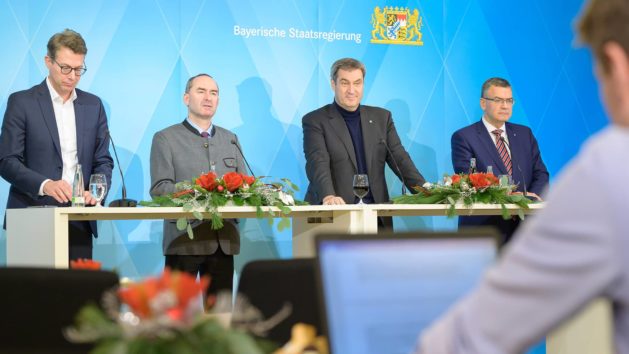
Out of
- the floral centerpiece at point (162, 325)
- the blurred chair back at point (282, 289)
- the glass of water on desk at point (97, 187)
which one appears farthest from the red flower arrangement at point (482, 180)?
the floral centerpiece at point (162, 325)

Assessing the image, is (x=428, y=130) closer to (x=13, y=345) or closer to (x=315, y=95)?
(x=315, y=95)

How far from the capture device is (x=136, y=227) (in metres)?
7.15

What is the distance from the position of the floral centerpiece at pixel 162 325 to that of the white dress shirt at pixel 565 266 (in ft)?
A: 1.16

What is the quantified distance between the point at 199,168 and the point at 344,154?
1.03m

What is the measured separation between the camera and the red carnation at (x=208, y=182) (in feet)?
15.5

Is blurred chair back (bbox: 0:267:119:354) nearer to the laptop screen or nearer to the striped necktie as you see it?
the laptop screen

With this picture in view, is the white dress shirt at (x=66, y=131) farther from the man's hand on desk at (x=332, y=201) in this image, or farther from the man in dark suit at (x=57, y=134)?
the man's hand on desk at (x=332, y=201)

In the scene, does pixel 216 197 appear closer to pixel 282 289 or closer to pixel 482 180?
pixel 482 180

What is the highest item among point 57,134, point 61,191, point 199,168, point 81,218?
point 57,134

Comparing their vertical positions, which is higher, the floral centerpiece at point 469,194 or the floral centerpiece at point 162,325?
the floral centerpiece at point 469,194

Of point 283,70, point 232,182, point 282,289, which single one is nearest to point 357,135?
point 232,182

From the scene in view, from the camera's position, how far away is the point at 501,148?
6.59 m

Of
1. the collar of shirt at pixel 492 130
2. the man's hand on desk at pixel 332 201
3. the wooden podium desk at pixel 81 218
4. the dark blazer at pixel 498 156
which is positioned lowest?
the wooden podium desk at pixel 81 218

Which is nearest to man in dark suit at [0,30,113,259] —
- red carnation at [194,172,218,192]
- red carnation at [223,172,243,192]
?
red carnation at [194,172,218,192]
